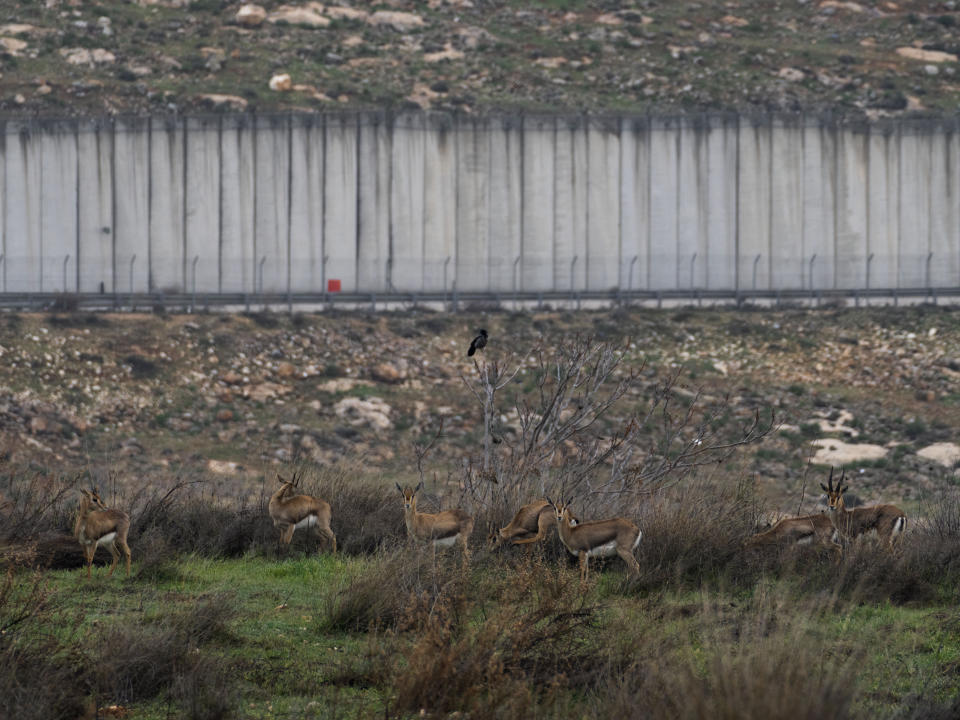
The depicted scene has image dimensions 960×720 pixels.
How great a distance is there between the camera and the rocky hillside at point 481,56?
5622cm

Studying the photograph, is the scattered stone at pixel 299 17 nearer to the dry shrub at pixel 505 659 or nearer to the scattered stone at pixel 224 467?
the scattered stone at pixel 224 467

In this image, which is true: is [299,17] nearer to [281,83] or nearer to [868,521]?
[281,83]

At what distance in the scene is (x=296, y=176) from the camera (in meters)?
43.9

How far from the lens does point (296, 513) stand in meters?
11.8

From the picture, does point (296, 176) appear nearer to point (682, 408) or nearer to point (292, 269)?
point (292, 269)

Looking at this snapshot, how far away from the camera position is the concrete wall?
43781 millimetres

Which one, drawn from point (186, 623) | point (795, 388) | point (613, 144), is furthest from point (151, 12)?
point (186, 623)

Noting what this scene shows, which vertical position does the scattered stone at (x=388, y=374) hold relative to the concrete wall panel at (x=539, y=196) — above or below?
below

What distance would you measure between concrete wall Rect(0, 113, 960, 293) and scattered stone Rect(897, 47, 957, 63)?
749 inches

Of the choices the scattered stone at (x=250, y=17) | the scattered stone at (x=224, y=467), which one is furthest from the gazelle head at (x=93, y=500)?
the scattered stone at (x=250, y=17)

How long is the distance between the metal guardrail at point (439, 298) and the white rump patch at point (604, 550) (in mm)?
31451

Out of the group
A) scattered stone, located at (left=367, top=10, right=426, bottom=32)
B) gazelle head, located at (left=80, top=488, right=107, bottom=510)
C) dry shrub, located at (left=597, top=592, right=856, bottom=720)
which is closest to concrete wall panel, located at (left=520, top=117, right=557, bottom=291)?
scattered stone, located at (left=367, top=10, right=426, bottom=32)

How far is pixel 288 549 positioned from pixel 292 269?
32163 millimetres

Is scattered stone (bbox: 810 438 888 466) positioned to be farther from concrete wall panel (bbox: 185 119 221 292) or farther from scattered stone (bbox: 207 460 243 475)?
concrete wall panel (bbox: 185 119 221 292)
